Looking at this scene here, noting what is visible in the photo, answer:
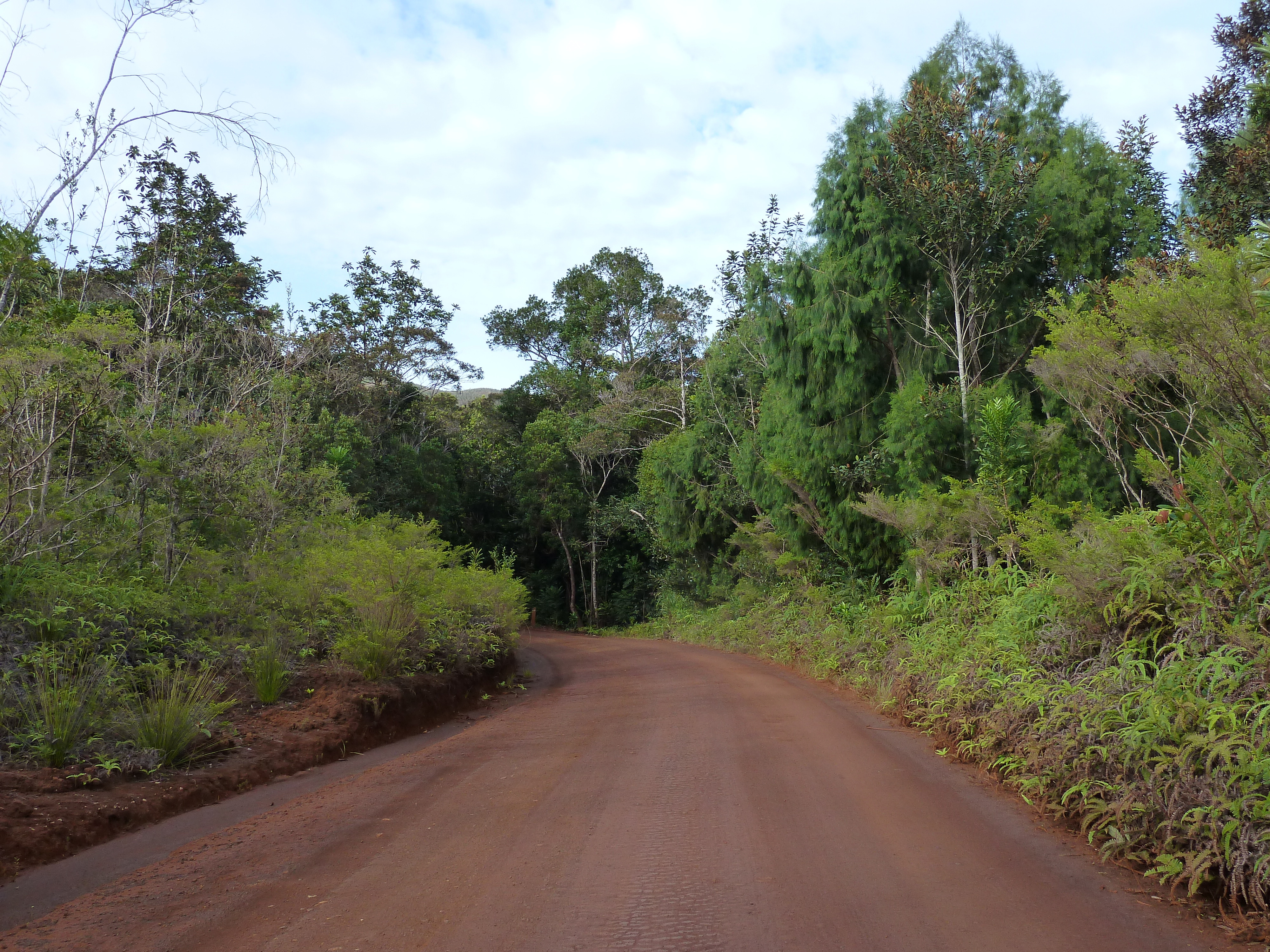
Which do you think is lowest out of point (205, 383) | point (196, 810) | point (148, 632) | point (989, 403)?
point (196, 810)

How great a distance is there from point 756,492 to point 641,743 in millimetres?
11083

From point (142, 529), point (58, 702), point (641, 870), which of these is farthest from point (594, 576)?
point (641, 870)

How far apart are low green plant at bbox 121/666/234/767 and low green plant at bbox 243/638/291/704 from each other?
48.1 inches

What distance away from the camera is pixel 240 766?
716 centimetres

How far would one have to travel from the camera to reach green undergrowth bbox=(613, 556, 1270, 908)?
14.4ft

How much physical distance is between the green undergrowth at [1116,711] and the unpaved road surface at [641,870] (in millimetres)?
315

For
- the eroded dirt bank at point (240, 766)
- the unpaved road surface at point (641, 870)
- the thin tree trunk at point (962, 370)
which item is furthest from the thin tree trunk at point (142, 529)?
the thin tree trunk at point (962, 370)

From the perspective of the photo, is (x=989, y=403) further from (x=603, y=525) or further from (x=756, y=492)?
(x=603, y=525)

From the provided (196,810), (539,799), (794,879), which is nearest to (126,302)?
(196,810)

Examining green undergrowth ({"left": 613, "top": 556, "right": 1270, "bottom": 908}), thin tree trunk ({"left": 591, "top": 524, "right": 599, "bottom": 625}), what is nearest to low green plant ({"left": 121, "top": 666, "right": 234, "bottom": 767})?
green undergrowth ({"left": 613, "top": 556, "right": 1270, "bottom": 908})

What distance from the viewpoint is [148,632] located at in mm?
9000

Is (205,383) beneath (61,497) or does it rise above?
above

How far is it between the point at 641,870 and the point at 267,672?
595cm

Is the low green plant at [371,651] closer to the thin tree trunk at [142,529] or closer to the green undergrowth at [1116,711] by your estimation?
the thin tree trunk at [142,529]
